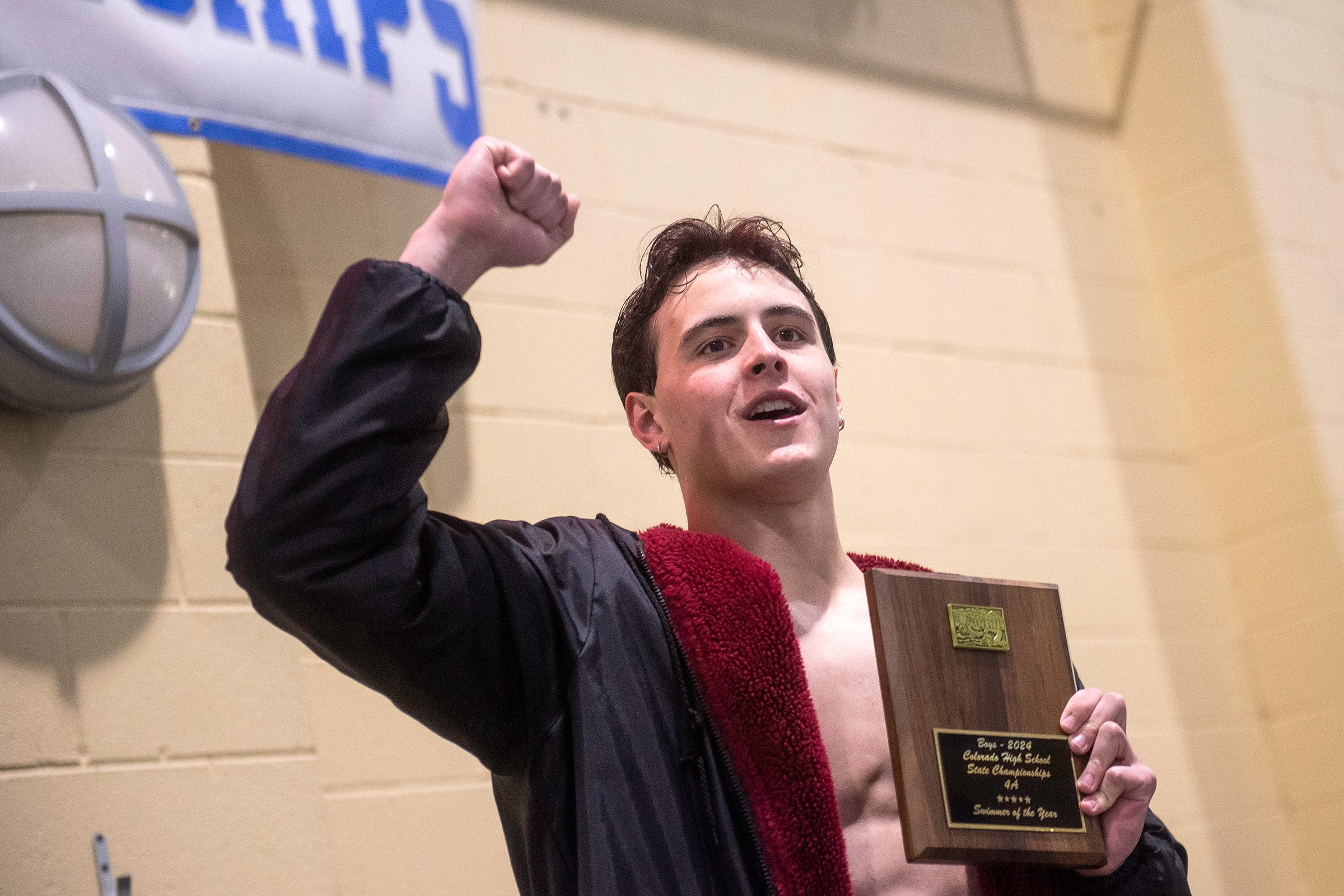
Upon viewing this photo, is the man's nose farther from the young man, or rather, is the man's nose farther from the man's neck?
the man's neck

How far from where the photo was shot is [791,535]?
1.45 m

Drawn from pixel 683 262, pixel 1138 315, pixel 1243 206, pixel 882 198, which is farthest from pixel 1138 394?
pixel 683 262

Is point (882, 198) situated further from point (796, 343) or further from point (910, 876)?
point (910, 876)

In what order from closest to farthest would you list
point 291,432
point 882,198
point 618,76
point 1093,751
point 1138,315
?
point 291,432 → point 1093,751 → point 618,76 → point 882,198 → point 1138,315

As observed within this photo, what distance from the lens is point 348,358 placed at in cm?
104

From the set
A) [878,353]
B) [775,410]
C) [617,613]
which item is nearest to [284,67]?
[775,410]

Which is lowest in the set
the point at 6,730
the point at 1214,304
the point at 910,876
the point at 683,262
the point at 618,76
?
the point at 910,876

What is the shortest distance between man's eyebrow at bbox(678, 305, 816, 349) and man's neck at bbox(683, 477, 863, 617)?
0.18m

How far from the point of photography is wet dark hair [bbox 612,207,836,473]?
1.57 metres

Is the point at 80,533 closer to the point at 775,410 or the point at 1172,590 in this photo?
the point at 775,410

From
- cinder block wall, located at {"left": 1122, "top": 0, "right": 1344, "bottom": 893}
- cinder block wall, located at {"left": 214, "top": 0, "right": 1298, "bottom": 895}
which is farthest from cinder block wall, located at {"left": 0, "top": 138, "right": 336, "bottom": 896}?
cinder block wall, located at {"left": 1122, "top": 0, "right": 1344, "bottom": 893}

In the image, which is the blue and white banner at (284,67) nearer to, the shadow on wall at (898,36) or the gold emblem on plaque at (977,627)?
the shadow on wall at (898,36)

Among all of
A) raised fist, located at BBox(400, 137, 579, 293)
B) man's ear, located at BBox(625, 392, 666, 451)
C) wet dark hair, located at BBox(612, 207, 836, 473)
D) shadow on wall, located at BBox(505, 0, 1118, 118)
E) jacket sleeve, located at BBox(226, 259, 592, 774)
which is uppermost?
shadow on wall, located at BBox(505, 0, 1118, 118)

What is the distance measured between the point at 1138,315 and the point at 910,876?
2047 mm
